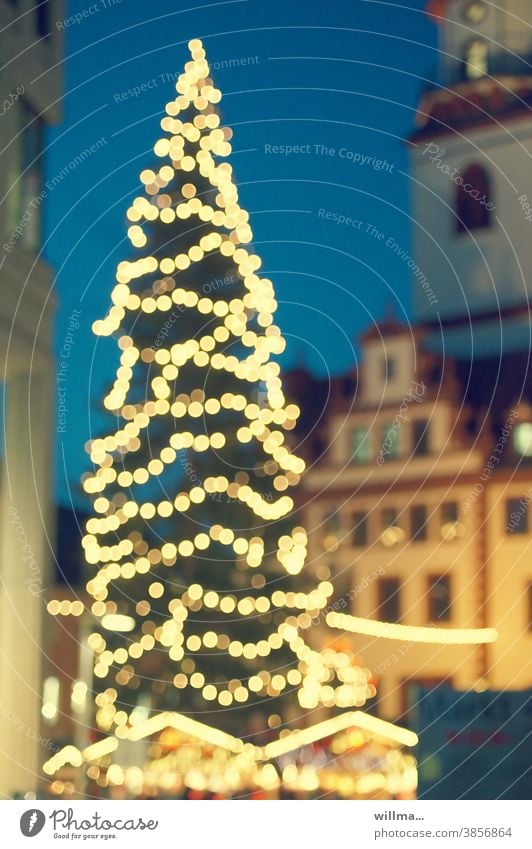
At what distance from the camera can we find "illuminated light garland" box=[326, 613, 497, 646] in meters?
2.66

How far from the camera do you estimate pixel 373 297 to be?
281 centimetres

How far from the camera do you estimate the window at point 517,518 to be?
2.65 m

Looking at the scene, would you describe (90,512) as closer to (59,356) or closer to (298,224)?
(59,356)

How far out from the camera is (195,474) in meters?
2.83

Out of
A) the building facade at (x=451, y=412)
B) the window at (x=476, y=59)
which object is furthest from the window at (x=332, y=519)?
the window at (x=476, y=59)

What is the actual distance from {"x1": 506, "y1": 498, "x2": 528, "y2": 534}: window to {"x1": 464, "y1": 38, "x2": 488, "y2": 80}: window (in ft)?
2.77

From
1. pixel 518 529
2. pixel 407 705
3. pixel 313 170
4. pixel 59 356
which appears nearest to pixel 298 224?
pixel 313 170

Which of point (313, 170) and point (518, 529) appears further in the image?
point (313, 170)

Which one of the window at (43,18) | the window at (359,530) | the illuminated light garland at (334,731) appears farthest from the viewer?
the window at (43,18)

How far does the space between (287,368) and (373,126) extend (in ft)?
1.65

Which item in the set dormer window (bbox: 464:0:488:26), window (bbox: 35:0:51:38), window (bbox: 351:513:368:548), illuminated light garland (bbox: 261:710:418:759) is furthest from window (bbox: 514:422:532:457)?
window (bbox: 35:0:51:38)

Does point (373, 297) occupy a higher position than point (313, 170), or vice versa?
point (313, 170)

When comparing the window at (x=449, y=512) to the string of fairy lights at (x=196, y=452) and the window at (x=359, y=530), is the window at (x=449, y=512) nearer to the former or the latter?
the window at (x=359, y=530)

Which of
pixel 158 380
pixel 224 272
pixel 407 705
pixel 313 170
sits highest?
pixel 313 170
